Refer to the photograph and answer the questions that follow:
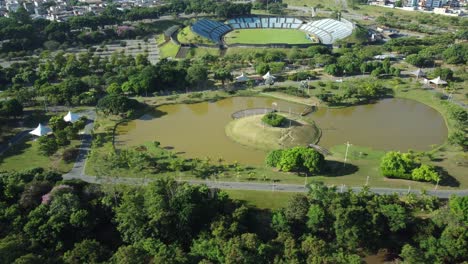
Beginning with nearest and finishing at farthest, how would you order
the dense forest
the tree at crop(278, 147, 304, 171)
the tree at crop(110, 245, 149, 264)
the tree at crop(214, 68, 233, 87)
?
1. the tree at crop(110, 245, 149, 264)
2. the dense forest
3. the tree at crop(278, 147, 304, 171)
4. the tree at crop(214, 68, 233, 87)

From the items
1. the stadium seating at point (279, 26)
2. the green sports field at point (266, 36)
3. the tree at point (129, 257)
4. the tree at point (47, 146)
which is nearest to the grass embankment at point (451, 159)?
the tree at point (129, 257)

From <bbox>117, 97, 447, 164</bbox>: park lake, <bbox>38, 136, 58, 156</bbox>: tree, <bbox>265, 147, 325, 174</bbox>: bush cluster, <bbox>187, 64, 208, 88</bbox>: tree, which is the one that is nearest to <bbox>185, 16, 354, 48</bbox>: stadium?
<bbox>187, 64, 208, 88</bbox>: tree

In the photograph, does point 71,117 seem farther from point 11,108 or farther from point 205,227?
point 205,227

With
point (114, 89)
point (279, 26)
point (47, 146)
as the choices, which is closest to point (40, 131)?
point (47, 146)

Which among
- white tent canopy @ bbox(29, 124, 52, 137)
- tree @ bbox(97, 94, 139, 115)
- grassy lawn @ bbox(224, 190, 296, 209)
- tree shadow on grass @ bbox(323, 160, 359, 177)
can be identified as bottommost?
grassy lawn @ bbox(224, 190, 296, 209)

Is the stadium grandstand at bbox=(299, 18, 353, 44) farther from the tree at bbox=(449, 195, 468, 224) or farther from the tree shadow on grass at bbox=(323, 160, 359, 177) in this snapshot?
the tree at bbox=(449, 195, 468, 224)

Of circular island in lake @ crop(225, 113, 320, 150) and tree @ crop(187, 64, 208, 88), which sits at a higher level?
tree @ crop(187, 64, 208, 88)
